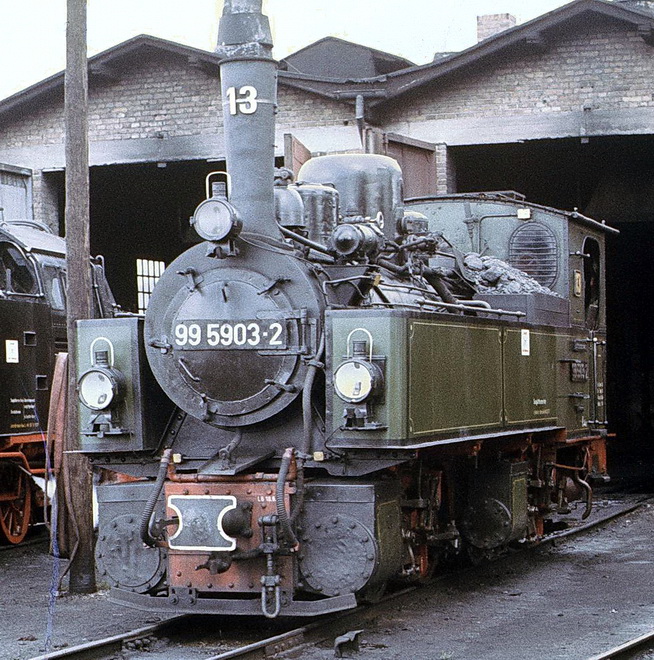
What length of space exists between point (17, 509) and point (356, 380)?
247 inches

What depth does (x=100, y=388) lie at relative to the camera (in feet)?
24.9

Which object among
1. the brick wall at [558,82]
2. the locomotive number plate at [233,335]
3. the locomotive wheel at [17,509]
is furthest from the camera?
the brick wall at [558,82]

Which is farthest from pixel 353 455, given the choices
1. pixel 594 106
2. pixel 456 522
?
pixel 594 106

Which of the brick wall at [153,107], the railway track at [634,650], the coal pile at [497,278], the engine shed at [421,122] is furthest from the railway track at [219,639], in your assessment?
the brick wall at [153,107]

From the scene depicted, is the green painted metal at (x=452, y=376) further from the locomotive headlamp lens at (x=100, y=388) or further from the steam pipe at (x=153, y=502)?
the locomotive headlamp lens at (x=100, y=388)

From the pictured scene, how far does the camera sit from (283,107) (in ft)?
56.1

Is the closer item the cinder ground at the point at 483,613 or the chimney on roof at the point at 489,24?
the cinder ground at the point at 483,613

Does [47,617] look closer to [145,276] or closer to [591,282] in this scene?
[591,282]

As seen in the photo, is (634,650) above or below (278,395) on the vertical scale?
below

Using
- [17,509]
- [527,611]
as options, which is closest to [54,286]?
[17,509]

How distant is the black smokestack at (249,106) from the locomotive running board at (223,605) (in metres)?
2.11

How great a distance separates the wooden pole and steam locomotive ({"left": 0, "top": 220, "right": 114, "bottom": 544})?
2.14m

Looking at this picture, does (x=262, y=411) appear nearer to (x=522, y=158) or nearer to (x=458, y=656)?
(x=458, y=656)

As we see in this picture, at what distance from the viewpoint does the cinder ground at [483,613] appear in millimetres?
6992
